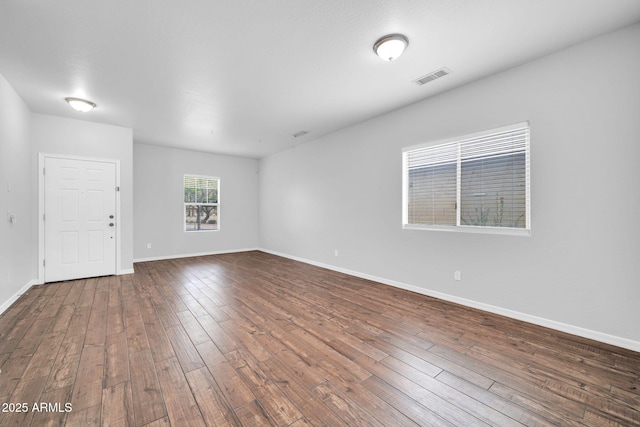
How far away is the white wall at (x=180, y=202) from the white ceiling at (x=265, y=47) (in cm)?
236

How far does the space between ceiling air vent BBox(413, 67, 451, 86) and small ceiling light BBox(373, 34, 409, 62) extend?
0.69 meters

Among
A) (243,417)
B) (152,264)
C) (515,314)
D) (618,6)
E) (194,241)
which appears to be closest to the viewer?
(243,417)

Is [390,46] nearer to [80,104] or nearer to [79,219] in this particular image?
[80,104]

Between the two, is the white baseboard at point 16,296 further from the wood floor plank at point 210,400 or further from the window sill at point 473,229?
the window sill at point 473,229

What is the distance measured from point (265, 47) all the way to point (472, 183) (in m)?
2.87

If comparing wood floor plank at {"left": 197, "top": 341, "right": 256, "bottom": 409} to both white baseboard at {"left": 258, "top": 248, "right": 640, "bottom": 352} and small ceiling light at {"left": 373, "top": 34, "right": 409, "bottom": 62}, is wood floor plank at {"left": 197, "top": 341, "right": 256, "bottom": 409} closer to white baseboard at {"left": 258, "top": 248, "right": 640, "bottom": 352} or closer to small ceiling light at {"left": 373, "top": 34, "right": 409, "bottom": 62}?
white baseboard at {"left": 258, "top": 248, "right": 640, "bottom": 352}

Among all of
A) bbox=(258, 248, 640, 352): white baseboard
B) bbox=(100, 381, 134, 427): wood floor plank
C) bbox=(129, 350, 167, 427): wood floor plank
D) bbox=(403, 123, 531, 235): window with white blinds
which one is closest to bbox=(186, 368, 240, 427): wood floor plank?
bbox=(129, 350, 167, 427): wood floor plank

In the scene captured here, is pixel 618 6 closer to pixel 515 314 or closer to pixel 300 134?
pixel 515 314

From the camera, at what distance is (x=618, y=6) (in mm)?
2039

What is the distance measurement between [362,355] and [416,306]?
139 cm

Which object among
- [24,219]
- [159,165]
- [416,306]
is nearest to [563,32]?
[416,306]

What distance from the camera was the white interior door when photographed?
4.27 metres

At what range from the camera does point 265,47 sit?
254cm

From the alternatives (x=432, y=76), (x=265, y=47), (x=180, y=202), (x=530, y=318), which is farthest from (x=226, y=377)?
(x=180, y=202)
